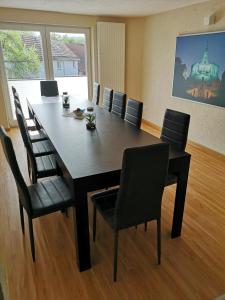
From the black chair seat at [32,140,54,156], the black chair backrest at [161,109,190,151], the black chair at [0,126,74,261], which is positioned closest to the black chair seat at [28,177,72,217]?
the black chair at [0,126,74,261]

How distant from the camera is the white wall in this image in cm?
373

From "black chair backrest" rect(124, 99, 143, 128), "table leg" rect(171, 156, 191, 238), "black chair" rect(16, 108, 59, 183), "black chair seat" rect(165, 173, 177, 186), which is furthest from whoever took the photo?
"black chair backrest" rect(124, 99, 143, 128)

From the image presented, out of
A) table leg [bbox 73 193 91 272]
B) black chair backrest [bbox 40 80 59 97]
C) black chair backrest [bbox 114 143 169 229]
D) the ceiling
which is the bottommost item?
table leg [bbox 73 193 91 272]

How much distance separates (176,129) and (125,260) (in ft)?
4.06

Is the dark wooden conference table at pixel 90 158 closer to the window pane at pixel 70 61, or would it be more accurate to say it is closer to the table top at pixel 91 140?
the table top at pixel 91 140

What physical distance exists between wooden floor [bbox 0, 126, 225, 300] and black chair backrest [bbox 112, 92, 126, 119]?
4.62 feet

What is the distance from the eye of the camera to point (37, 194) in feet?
6.17

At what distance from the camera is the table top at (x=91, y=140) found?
167cm

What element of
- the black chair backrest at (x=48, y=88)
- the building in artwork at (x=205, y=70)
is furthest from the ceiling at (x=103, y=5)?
the black chair backrest at (x=48, y=88)

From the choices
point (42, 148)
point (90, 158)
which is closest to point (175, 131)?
point (90, 158)

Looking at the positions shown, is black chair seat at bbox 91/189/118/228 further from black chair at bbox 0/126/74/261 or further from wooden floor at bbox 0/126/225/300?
wooden floor at bbox 0/126/225/300

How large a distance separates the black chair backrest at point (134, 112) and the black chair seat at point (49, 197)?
1255mm

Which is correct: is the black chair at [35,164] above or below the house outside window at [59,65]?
below

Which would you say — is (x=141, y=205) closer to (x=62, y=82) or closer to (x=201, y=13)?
(x=201, y=13)
